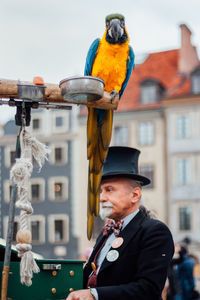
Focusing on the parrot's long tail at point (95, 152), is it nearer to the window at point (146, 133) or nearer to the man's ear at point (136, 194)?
the man's ear at point (136, 194)

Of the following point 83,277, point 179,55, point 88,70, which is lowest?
point 83,277

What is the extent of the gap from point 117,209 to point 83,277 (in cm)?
34

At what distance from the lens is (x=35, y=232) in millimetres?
23234

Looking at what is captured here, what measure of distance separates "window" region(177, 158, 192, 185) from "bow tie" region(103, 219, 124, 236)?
19.5 m

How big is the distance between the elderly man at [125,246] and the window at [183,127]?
63.5 feet

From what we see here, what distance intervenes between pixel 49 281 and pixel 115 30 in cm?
128

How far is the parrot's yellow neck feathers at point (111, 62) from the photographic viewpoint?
293 centimetres

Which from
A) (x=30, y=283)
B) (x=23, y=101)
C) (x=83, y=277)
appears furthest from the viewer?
(x=83, y=277)

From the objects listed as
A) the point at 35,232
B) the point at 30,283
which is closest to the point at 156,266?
the point at 30,283

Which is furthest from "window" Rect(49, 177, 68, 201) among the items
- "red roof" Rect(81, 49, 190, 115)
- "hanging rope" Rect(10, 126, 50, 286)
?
"hanging rope" Rect(10, 126, 50, 286)

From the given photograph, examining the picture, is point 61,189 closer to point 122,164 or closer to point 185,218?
point 185,218

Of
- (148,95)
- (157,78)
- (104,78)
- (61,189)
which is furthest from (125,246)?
(157,78)

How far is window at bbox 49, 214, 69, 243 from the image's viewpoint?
909 inches

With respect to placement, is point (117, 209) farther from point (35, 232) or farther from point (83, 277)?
point (35, 232)
